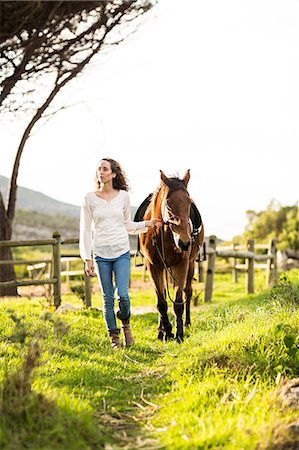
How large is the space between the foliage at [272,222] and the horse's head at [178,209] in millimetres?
21777

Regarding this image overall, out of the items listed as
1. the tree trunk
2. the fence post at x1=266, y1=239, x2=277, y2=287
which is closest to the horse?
the tree trunk

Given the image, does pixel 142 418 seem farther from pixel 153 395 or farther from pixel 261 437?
pixel 261 437

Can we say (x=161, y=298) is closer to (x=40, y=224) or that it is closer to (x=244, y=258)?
(x=244, y=258)

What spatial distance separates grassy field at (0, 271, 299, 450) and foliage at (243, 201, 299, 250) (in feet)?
70.9

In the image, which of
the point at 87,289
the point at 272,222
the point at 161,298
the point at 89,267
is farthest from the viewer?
the point at 272,222

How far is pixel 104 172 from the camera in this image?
23.8ft

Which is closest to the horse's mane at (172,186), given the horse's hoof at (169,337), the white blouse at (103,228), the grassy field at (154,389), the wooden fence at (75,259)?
the white blouse at (103,228)

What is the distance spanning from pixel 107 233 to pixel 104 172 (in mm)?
684

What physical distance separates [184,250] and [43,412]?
3.54 m

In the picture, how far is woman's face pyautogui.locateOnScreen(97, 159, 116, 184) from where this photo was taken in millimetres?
7246

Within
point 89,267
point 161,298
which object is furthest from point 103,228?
point 161,298

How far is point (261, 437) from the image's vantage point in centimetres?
397

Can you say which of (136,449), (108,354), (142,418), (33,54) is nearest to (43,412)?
(136,449)

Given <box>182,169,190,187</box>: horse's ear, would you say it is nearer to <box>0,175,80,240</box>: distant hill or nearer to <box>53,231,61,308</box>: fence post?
<box>53,231,61,308</box>: fence post
